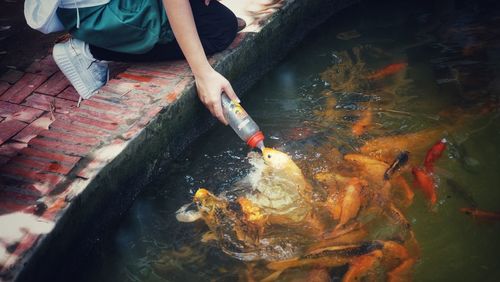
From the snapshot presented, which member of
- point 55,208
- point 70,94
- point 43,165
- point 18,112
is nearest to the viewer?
point 55,208

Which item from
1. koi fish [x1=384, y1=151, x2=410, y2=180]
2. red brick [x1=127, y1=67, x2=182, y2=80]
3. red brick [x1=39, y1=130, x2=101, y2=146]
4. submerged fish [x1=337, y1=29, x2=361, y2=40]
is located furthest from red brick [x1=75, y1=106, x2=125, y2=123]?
submerged fish [x1=337, y1=29, x2=361, y2=40]

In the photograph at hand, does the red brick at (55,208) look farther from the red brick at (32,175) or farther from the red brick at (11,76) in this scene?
the red brick at (11,76)

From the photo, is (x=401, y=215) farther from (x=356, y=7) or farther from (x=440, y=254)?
(x=356, y=7)

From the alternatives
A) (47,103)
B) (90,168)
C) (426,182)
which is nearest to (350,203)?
(426,182)

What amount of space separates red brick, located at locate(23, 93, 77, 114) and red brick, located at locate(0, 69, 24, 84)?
0.35 m

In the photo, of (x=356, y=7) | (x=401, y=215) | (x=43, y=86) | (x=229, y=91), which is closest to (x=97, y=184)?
(x=229, y=91)

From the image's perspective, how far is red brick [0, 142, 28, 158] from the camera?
2.75m

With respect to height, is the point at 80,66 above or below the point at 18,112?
above

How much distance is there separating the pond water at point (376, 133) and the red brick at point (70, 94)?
3.12ft

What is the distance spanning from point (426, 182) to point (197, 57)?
160 cm

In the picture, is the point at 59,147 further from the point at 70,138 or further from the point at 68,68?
the point at 68,68

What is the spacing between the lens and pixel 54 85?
140 inches

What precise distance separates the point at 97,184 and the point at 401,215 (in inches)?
68.3

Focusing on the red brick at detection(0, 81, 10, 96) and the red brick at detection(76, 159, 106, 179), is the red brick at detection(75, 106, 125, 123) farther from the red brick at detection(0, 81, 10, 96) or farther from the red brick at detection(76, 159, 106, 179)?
the red brick at detection(0, 81, 10, 96)
